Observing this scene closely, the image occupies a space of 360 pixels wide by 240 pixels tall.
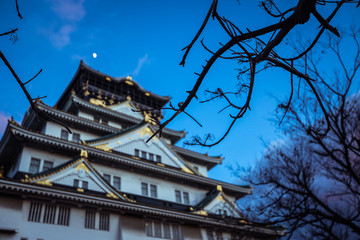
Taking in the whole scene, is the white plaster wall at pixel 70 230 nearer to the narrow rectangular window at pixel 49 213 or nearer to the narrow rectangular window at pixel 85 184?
the narrow rectangular window at pixel 49 213

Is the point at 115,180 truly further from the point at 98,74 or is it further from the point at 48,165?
the point at 98,74

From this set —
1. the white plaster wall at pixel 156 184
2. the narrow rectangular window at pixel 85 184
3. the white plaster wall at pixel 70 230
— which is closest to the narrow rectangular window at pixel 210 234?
the white plaster wall at pixel 156 184

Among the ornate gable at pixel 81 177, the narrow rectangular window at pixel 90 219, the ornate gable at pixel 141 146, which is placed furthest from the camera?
the ornate gable at pixel 141 146

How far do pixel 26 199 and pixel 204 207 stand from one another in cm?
1164

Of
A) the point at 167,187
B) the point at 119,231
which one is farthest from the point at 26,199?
the point at 167,187

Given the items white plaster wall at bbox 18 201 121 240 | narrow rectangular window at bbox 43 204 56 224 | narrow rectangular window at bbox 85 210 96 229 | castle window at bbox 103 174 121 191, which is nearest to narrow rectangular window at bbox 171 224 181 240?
white plaster wall at bbox 18 201 121 240

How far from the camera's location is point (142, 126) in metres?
23.5

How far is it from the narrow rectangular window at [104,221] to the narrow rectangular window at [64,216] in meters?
1.83

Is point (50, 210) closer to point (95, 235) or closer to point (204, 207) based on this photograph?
point (95, 235)

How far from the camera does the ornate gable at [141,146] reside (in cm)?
2091

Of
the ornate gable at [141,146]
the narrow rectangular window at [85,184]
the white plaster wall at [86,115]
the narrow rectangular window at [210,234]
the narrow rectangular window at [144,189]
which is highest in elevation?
the white plaster wall at [86,115]

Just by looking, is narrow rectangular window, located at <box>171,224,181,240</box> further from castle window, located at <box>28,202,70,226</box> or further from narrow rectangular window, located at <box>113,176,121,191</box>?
castle window, located at <box>28,202,70,226</box>

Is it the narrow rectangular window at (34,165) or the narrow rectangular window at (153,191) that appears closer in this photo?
the narrow rectangular window at (34,165)

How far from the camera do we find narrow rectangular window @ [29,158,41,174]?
17625 mm
